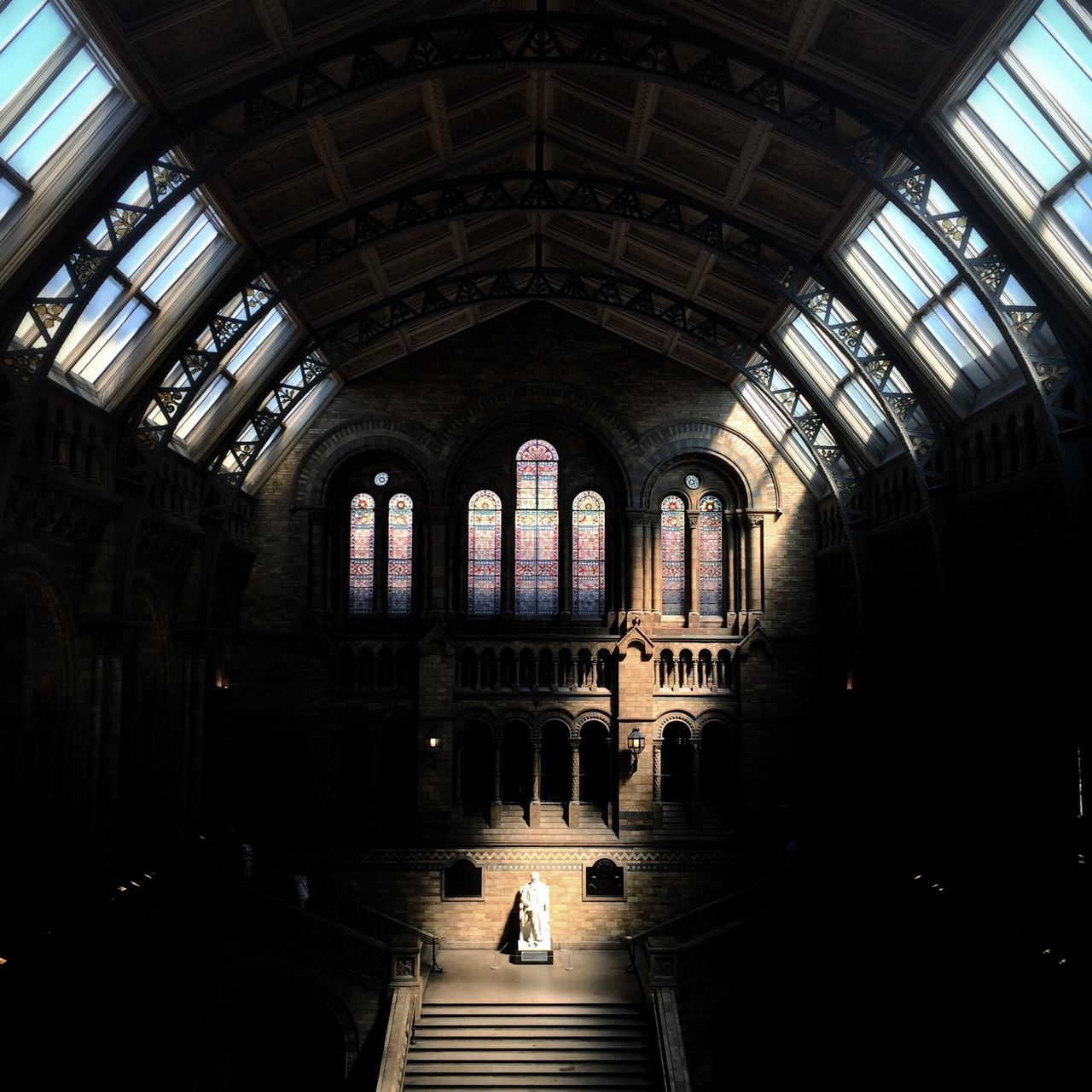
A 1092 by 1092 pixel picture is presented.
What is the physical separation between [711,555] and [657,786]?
6.20 m

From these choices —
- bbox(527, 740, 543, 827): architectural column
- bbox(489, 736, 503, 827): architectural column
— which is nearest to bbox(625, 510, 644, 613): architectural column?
bbox(527, 740, 543, 827): architectural column

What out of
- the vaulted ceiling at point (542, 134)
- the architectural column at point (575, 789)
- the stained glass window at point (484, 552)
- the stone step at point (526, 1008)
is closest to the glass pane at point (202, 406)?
the vaulted ceiling at point (542, 134)

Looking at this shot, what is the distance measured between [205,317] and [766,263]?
33.0ft

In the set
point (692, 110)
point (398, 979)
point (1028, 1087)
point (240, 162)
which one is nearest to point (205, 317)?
point (240, 162)

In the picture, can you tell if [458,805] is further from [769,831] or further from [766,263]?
[766,263]

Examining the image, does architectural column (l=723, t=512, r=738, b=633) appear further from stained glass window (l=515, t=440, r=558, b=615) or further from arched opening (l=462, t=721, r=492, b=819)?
arched opening (l=462, t=721, r=492, b=819)

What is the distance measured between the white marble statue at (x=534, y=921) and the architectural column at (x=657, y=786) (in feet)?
12.4

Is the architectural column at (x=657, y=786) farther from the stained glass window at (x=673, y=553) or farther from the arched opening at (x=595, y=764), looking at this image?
the stained glass window at (x=673, y=553)

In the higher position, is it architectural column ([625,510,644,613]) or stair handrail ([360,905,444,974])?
architectural column ([625,510,644,613])

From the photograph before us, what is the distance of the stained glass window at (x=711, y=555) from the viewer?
28.6 m

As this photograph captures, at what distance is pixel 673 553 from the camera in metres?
28.8

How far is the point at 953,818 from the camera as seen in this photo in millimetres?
18953

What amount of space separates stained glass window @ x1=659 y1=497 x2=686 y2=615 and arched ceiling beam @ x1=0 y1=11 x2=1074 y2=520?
572 inches

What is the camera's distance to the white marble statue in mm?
25031
